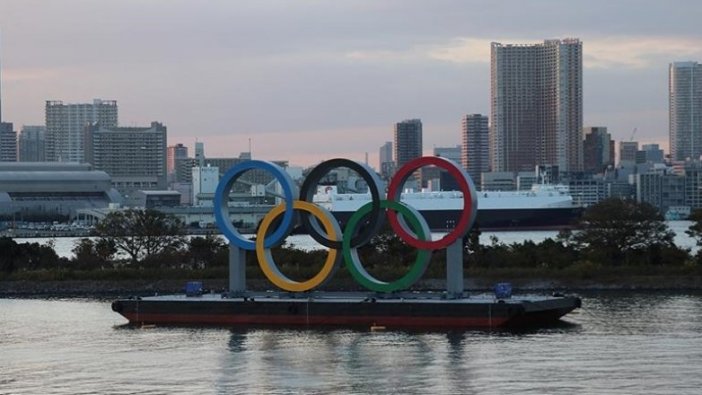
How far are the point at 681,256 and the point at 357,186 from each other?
107236 mm

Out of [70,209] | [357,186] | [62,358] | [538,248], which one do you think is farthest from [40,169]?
[62,358]

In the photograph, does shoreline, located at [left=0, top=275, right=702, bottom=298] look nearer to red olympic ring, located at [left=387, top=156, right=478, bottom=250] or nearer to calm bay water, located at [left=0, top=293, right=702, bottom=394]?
calm bay water, located at [left=0, top=293, right=702, bottom=394]

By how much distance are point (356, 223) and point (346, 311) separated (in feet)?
8.42

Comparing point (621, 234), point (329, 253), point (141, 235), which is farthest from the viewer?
point (141, 235)

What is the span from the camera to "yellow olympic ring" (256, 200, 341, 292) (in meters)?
47.0

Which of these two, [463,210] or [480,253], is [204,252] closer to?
[480,253]

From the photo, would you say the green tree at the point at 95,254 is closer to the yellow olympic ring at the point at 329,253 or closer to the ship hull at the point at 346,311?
the ship hull at the point at 346,311

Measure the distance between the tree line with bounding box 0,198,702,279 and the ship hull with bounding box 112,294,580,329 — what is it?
1587cm

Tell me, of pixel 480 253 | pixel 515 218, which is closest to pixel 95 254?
pixel 480 253

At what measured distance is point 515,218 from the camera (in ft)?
506

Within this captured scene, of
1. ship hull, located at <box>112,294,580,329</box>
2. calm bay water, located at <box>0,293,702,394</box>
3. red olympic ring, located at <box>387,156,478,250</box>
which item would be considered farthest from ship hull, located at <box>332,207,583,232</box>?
red olympic ring, located at <box>387,156,478,250</box>

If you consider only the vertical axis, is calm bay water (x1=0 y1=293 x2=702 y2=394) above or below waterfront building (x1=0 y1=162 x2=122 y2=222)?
below

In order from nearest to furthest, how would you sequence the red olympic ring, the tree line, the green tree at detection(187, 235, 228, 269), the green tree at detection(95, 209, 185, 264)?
the red olympic ring → the tree line → the green tree at detection(187, 235, 228, 269) → the green tree at detection(95, 209, 185, 264)

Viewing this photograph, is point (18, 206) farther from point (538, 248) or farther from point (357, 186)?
point (538, 248)
